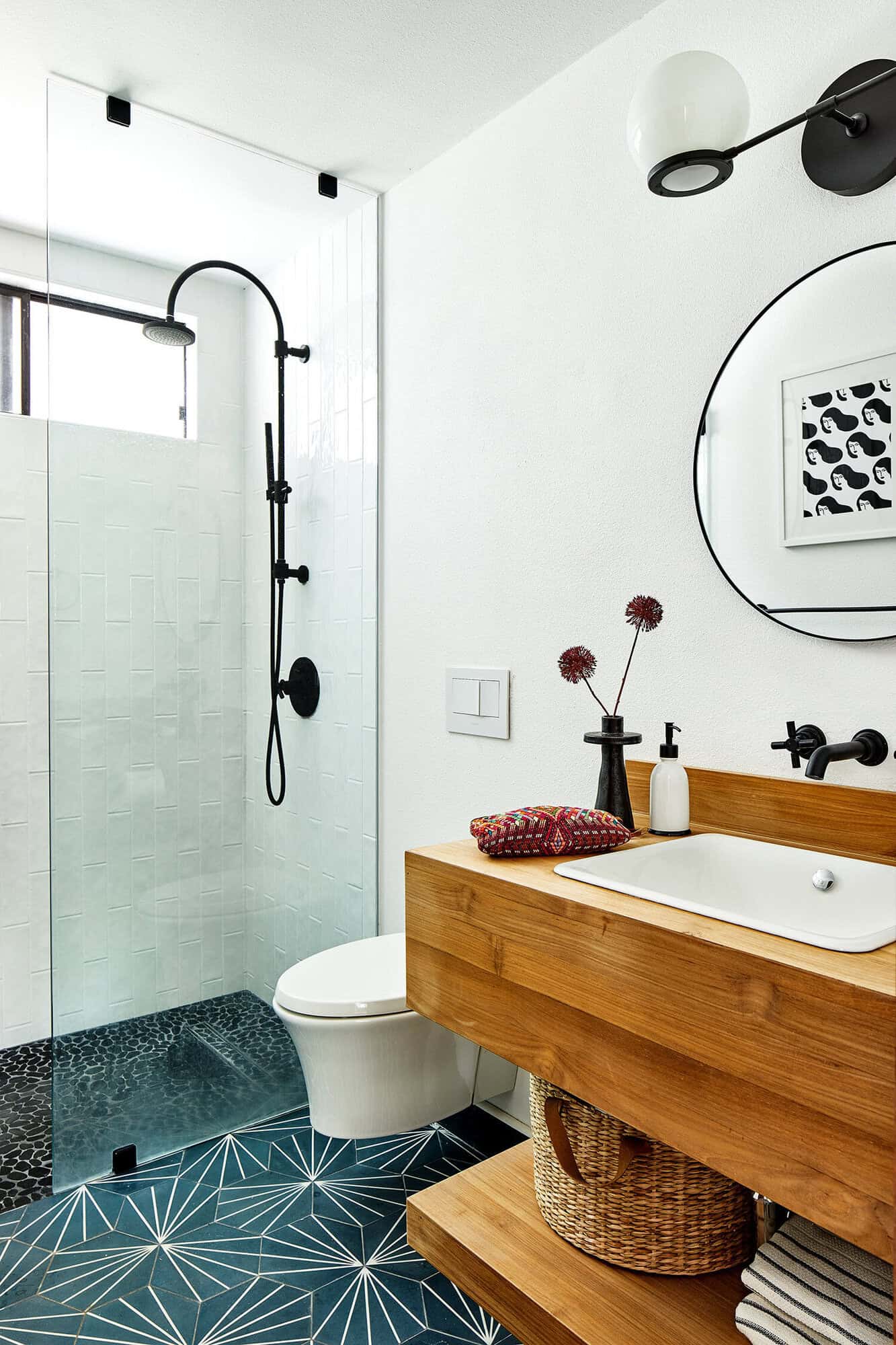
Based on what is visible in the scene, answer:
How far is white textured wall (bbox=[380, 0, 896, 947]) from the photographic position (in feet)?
4.99

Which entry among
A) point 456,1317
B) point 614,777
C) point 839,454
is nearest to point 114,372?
point 614,777

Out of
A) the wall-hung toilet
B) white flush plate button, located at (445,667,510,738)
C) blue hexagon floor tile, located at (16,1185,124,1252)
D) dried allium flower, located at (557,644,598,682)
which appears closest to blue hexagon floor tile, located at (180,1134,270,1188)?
blue hexagon floor tile, located at (16,1185,124,1252)

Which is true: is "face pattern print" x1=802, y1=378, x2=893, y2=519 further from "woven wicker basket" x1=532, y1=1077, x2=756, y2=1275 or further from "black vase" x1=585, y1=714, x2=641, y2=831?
"woven wicker basket" x1=532, y1=1077, x2=756, y2=1275

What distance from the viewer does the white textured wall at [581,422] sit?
152 centimetres

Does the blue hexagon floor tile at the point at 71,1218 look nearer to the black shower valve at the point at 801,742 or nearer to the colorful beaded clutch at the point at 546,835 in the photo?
the colorful beaded clutch at the point at 546,835

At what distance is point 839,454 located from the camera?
4.73 ft

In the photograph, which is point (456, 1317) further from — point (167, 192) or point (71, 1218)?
point (167, 192)

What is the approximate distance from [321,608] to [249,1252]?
1.47m

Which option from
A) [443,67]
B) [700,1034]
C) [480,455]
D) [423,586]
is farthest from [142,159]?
[700,1034]

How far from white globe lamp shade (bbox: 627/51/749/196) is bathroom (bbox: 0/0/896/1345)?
4cm

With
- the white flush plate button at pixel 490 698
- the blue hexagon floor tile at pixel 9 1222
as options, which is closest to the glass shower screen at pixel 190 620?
the blue hexagon floor tile at pixel 9 1222

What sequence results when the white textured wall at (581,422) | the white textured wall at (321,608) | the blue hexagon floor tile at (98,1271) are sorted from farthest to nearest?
the white textured wall at (321,608)
the blue hexagon floor tile at (98,1271)
the white textured wall at (581,422)

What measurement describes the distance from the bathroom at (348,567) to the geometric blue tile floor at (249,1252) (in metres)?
0.01

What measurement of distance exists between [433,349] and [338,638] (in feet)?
2.64
